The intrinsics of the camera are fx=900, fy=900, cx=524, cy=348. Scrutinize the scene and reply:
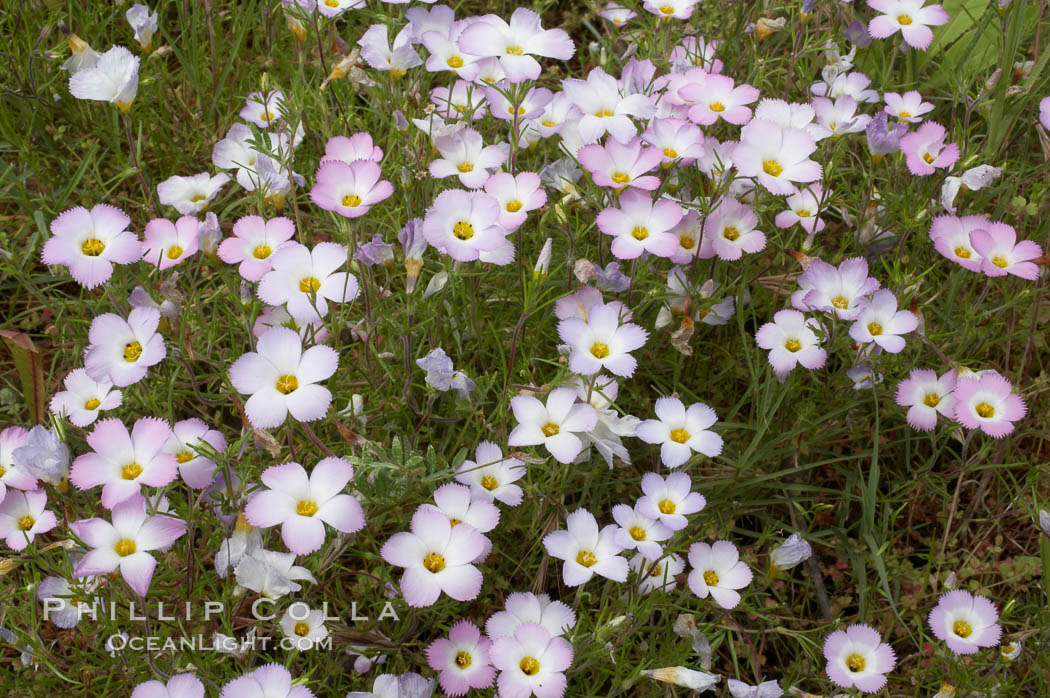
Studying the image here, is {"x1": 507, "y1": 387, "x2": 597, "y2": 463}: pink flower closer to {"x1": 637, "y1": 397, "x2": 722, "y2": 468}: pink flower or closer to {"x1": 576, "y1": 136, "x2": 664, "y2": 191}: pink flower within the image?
{"x1": 637, "y1": 397, "x2": 722, "y2": 468}: pink flower

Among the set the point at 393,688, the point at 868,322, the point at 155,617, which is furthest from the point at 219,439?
the point at 868,322

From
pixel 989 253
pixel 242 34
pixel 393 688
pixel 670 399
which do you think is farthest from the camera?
pixel 242 34

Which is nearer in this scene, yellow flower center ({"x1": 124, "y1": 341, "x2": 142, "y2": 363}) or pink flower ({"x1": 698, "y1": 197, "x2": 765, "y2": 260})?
yellow flower center ({"x1": 124, "y1": 341, "x2": 142, "y2": 363})

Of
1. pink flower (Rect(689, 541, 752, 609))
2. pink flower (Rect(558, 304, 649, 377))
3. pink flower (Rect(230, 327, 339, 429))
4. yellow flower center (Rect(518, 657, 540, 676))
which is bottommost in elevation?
pink flower (Rect(689, 541, 752, 609))

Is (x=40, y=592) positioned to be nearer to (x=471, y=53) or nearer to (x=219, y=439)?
(x=219, y=439)

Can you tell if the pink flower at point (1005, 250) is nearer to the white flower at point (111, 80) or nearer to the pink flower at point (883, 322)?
the pink flower at point (883, 322)

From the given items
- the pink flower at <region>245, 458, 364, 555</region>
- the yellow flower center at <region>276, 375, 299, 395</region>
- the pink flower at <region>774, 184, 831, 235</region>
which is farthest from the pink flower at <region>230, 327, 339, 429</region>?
the pink flower at <region>774, 184, 831, 235</region>
